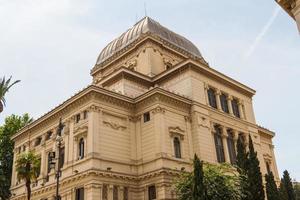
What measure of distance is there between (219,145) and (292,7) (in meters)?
23.1

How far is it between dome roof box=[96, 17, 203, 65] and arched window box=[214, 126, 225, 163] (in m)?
14.8

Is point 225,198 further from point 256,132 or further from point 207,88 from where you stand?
point 256,132

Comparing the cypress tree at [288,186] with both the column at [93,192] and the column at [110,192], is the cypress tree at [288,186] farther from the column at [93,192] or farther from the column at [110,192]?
the column at [93,192]

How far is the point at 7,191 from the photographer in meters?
45.4

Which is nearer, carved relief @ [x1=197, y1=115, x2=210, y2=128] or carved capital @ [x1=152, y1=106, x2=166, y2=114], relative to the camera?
carved capital @ [x1=152, y1=106, x2=166, y2=114]

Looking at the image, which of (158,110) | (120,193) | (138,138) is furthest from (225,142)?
(120,193)

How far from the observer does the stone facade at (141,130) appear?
1180 inches

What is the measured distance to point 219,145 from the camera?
36.0 meters

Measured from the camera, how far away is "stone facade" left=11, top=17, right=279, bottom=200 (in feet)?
98.4

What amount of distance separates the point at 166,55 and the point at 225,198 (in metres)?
22.9

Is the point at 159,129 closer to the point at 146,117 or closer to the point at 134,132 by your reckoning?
the point at 146,117

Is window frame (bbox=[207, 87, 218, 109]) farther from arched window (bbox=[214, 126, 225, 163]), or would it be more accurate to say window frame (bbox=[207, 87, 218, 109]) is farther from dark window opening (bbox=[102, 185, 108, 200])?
dark window opening (bbox=[102, 185, 108, 200])

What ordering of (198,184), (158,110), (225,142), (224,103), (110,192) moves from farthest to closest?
1. (224,103)
2. (225,142)
3. (158,110)
4. (110,192)
5. (198,184)

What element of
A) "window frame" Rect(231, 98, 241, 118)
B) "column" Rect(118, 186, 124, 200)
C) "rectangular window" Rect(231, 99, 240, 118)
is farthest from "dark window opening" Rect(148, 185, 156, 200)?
"rectangular window" Rect(231, 99, 240, 118)
